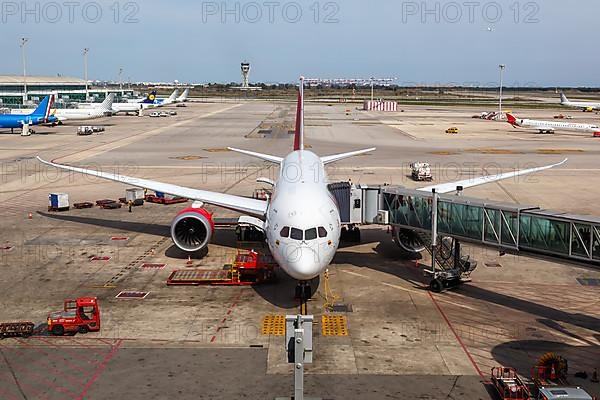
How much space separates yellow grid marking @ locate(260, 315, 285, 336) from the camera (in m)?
22.4

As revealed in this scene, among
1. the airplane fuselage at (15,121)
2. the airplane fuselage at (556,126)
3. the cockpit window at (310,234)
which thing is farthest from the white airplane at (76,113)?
the cockpit window at (310,234)

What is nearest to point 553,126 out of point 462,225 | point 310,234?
point 462,225

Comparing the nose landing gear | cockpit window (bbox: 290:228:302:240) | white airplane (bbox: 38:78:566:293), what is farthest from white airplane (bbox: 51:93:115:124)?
cockpit window (bbox: 290:228:302:240)

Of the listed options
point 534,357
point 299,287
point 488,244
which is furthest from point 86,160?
point 534,357

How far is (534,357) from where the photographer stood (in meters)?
20.5

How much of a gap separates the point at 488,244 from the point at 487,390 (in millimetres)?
8600

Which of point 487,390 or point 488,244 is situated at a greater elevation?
point 488,244

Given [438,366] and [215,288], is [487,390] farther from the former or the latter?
[215,288]

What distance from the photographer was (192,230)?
32281mm

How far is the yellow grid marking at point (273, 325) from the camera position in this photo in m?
22.4

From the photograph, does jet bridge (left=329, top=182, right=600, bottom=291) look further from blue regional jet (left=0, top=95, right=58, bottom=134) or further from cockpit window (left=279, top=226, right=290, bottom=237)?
blue regional jet (left=0, top=95, right=58, bottom=134)

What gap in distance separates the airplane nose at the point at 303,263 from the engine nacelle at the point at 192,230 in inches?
385

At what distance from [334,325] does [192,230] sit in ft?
38.8

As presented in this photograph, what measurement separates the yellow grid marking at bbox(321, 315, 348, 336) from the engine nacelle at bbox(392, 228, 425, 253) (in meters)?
9.81
